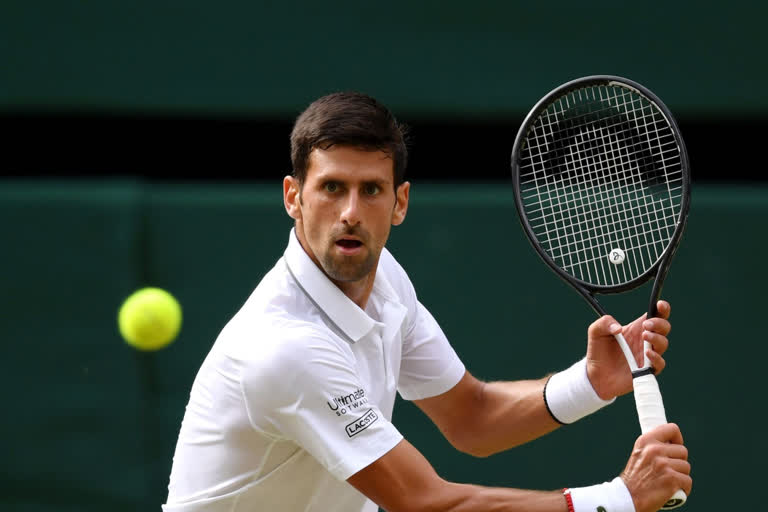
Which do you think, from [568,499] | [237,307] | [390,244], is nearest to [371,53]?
[390,244]

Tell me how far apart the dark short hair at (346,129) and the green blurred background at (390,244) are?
1.59 meters

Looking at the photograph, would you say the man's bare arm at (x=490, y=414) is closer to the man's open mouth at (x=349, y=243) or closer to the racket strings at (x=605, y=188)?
the racket strings at (x=605, y=188)

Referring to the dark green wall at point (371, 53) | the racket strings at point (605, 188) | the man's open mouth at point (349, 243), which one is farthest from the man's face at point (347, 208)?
the dark green wall at point (371, 53)

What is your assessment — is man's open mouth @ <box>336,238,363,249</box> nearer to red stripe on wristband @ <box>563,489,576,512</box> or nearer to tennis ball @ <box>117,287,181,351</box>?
red stripe on wristband @ <box>563,489,576,512</box>

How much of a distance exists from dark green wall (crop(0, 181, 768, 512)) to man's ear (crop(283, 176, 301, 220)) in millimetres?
1509

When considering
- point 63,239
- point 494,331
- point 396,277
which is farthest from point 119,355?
point 396,277

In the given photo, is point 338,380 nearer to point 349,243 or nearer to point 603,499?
point 349,243

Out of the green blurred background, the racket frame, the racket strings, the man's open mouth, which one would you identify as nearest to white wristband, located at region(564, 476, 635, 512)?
the racket frame

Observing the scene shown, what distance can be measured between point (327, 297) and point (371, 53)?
1.88 metres

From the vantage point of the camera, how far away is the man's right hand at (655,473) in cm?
218

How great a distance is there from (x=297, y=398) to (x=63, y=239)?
6.49 feet

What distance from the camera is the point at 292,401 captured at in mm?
2234

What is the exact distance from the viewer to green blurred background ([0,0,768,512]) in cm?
396

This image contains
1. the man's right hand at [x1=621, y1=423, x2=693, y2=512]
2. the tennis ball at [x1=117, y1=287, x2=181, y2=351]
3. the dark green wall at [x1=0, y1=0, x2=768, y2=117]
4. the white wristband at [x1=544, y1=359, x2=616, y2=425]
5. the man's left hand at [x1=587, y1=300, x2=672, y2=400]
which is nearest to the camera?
the man's right hand at [x1=621, y1=423, x2=693, y2=512]
